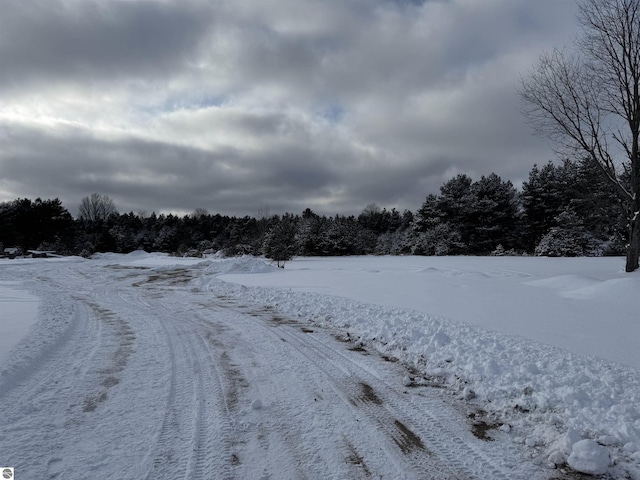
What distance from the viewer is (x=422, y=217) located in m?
42.7

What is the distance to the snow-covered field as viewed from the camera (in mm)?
3193

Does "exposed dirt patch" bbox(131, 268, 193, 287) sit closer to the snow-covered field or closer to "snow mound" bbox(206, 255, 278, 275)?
"snow mound" bbox(206, 255, 278, 275)

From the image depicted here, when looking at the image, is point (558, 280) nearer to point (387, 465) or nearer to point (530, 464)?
point (530, 464)

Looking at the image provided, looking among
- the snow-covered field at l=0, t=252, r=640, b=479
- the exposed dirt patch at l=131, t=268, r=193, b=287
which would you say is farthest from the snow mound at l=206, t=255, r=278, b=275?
the snow-covered field at l=0, t=252, r=640, b=479

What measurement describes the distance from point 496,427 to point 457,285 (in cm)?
1125

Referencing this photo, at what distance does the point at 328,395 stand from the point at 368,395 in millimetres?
518

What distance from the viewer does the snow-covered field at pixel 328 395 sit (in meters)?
3.19

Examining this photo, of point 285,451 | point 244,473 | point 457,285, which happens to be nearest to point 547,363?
point 285,451

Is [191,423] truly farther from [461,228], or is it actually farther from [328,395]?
[461,228]

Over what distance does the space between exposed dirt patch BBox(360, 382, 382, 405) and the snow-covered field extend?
0.10 ft

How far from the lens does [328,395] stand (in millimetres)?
4594

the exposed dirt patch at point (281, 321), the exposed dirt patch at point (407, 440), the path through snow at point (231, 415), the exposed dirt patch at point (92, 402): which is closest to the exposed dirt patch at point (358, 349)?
the path through snow at point (231, 415)

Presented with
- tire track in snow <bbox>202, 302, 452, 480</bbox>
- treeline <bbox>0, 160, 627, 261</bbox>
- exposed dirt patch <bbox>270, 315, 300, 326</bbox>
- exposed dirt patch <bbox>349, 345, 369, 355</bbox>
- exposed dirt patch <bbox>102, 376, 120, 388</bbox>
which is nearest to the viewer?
tire track in snow <bbox>202, 302, 452, 480</bbox>

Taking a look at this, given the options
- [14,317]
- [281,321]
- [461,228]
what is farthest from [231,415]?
[461,228]
